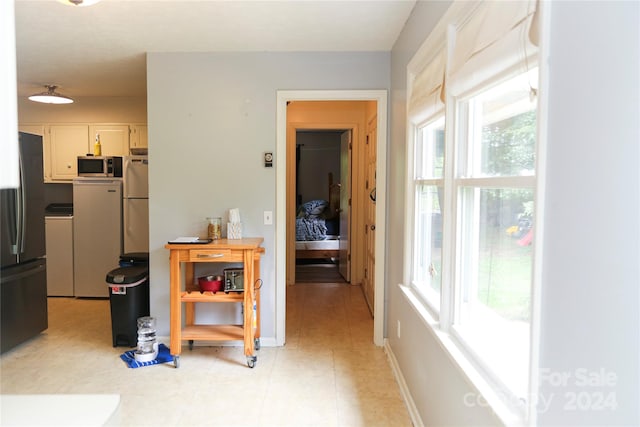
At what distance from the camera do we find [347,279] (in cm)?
566

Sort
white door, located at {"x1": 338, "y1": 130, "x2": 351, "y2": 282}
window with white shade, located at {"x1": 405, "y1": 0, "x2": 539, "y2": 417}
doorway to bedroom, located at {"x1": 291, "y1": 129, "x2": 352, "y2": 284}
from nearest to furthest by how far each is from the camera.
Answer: window with white shade, located at {"x1": 405, "y1": 0, "x2": 539, "y2": 417} < white door, located at {"x1": 338, "y1": 130, "x2": 351, "y2": 282} < doorway to bedroom, located at {"x1": 291, "y1": 129, "x2": 352, "y2": 284}

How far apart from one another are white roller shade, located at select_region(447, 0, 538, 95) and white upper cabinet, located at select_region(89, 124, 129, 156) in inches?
175

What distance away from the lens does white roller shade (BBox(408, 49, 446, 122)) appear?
189cm

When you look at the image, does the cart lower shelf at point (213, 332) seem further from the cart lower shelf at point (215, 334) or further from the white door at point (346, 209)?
the white door at point (346, 209)

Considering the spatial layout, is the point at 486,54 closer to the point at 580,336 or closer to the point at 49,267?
the point at 580,336

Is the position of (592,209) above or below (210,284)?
above

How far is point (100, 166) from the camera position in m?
4.77

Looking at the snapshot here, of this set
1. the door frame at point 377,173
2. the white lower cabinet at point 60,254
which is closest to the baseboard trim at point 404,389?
the door frame at point 377,173

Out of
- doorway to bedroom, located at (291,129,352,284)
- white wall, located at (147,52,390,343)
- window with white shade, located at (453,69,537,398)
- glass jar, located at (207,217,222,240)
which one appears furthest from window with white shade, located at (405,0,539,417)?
doorway to bedroom, located at (291,129,352,284)

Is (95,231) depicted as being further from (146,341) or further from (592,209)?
(592,209)

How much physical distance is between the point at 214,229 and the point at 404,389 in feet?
5.87

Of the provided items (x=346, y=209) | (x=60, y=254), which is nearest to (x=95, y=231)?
(x=60, y=254)

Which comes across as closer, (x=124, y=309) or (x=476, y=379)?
(x=476, y=379)

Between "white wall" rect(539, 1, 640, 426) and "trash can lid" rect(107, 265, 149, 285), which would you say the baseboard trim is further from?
"trash can lid" rect(107, 265, 149, 285)
